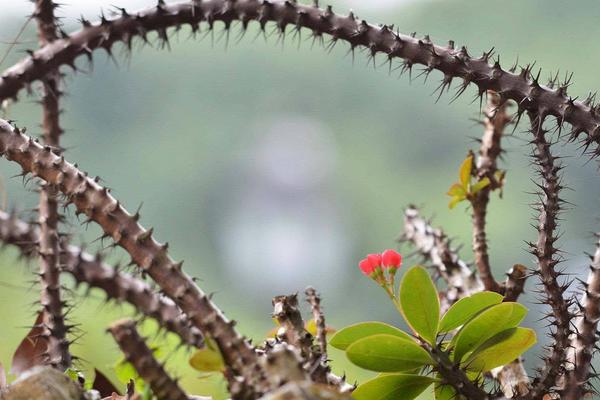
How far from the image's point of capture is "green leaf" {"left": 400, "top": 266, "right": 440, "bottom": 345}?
0.41 m

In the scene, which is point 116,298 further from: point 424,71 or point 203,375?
point 424,71

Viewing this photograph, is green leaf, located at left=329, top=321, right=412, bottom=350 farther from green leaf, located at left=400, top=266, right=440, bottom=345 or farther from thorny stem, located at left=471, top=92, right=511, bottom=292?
thorny stem, located at left=471, top=92, right=511, bottom=292

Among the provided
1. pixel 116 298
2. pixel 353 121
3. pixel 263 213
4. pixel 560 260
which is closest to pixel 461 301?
pixel 560 260

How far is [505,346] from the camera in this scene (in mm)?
420

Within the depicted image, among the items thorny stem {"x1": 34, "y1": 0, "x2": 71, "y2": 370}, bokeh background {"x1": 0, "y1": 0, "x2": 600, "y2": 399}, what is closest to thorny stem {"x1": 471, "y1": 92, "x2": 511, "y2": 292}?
thorny stem {"x1": 34, "y1": 0, "x2": 71, "y2": 370}

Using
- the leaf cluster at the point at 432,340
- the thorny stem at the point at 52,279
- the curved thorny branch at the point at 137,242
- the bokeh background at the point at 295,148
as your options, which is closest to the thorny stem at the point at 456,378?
the leaf cluster at the point at 432,340

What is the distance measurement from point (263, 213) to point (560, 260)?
1420 centimetres

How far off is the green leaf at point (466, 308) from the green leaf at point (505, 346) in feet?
0.06

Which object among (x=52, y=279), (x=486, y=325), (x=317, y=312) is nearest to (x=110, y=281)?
(x=52, y=279)

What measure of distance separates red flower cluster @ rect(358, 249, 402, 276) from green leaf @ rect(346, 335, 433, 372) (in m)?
0.10

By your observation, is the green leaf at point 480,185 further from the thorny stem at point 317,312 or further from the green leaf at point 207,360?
the green leaf at point 207,360

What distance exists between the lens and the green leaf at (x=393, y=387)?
41 centimetres

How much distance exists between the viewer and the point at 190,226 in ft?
55.1

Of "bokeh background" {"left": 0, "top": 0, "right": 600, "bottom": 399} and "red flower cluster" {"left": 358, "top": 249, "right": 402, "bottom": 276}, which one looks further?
"bokeh background" {"left": 0, "top": 0, "right": 600, "bottom": 399}
